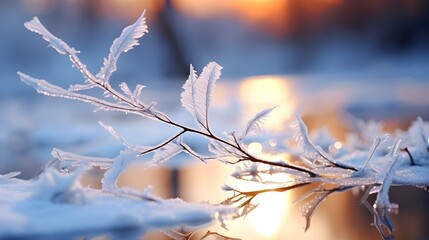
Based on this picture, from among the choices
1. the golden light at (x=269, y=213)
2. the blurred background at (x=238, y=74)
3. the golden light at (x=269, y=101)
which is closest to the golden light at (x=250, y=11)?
the blurred background at (x=238, y=74)

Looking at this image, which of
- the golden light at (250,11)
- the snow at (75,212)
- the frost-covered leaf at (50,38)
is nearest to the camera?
the snow at (75,212)

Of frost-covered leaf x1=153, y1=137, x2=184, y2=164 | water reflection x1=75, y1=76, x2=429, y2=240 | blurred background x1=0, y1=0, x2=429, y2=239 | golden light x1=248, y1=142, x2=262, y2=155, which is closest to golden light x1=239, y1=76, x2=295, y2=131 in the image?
blurred background x1=0, y1=0, x2=429, y2=239

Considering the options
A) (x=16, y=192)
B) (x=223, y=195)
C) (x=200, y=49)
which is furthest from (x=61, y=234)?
(x=200, y=49)

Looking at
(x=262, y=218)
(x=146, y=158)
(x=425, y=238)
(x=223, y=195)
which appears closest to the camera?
(x=425, y=238)

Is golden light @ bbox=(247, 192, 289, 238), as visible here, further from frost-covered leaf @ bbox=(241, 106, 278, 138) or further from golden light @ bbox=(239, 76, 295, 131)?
golden light @ bbox=(239, 76, 295, 131)

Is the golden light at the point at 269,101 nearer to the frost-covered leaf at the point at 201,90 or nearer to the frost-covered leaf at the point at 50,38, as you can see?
the frost-covered leaf at the point at 201,90

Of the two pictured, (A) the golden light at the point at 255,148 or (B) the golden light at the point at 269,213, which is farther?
(A) the golden light at the point at 255,148

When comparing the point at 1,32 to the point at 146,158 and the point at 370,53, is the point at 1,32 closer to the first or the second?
the point at 370,53
